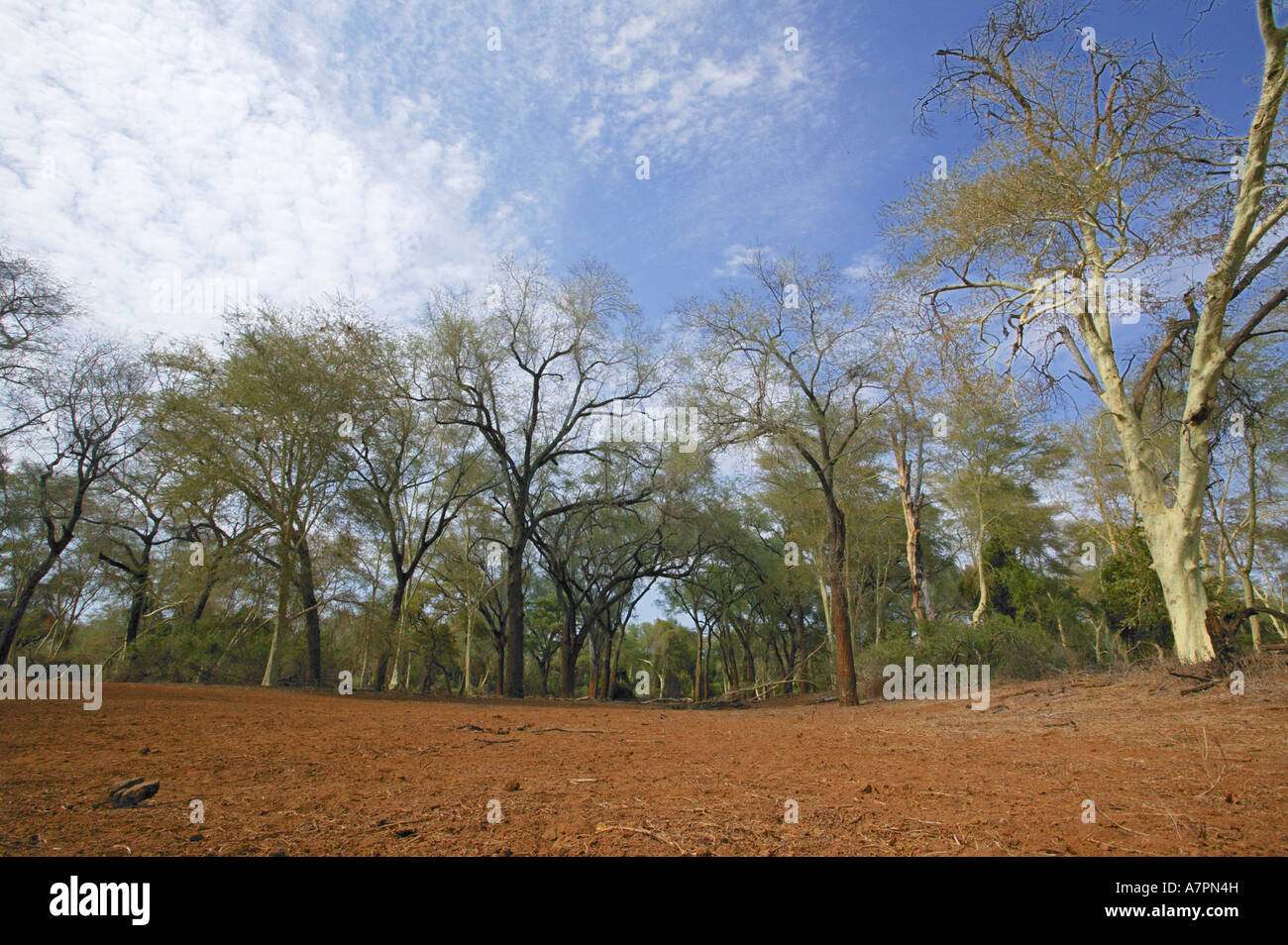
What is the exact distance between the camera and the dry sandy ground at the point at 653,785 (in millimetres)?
3254

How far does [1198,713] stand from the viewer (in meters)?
7.16

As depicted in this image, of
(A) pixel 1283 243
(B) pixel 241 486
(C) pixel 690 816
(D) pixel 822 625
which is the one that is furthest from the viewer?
(D) pixel 822 625

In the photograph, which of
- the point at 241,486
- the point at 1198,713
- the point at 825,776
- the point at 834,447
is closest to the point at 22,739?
the point at 825,776

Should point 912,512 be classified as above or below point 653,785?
above

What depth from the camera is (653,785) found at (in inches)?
193

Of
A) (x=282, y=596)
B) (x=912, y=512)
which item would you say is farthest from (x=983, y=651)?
(x=282, y=596)

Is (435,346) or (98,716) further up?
(435,346)

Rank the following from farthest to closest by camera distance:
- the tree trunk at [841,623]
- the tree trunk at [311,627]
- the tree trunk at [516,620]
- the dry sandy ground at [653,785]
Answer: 1. the tree trunk at [516,620]
2. the tree trunk at [311,627]
3. the tree trunk at [841,623]
4. the dry sandy ground at [653,785]

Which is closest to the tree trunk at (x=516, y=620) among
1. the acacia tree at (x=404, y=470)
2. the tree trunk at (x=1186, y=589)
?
the acacia tree at (x=404, y=470)

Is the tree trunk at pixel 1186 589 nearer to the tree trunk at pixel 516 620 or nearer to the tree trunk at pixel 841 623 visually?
the tree trunk at pixel 841 623

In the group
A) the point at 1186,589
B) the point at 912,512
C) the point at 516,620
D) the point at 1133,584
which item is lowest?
the point at 516,620

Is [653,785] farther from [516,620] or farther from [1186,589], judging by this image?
Answer: [516,620]

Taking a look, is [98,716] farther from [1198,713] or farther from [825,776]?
[1198,713]
